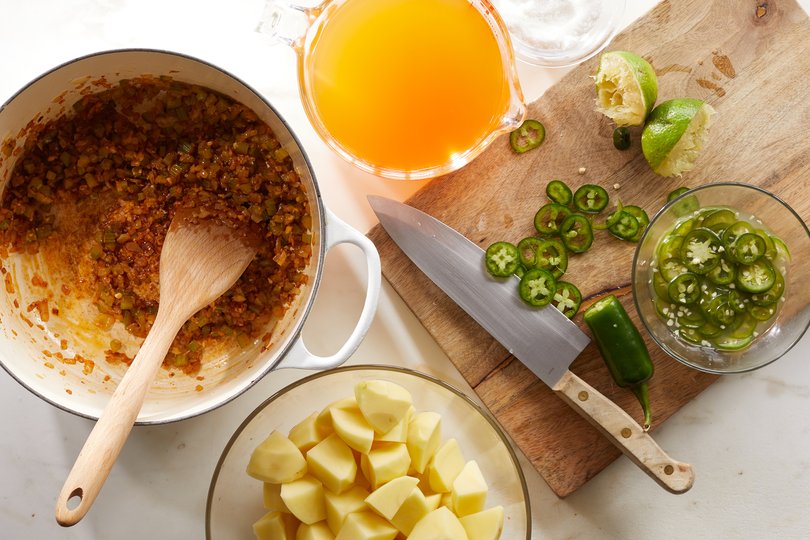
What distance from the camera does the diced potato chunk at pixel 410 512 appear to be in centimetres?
191

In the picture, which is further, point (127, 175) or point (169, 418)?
point (127, 175)

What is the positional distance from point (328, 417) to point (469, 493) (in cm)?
44

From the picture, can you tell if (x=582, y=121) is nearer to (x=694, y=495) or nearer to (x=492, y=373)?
(x=492, y=373)

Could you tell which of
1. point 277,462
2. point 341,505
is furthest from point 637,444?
point 277,462

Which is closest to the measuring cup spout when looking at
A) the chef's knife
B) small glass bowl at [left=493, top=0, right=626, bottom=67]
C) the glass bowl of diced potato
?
the chef's knife

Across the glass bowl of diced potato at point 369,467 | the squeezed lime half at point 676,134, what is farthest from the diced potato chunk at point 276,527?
the squeezed lime half at point 676,134

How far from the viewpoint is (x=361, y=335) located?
6.11ft

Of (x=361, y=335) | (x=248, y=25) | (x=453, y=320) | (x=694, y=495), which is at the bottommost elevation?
(x=694, y=495)

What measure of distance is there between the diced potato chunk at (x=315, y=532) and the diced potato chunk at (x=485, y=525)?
38 centimetres

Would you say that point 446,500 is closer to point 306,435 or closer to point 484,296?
point 306,435

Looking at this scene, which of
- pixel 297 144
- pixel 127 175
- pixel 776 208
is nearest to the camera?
pixel 297 144

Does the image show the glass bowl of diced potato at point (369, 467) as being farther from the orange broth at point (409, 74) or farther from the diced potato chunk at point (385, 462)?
the orange broth at point (409, 74)

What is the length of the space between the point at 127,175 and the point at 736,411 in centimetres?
203

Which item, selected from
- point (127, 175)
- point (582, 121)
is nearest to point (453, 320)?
point (582, 121)
